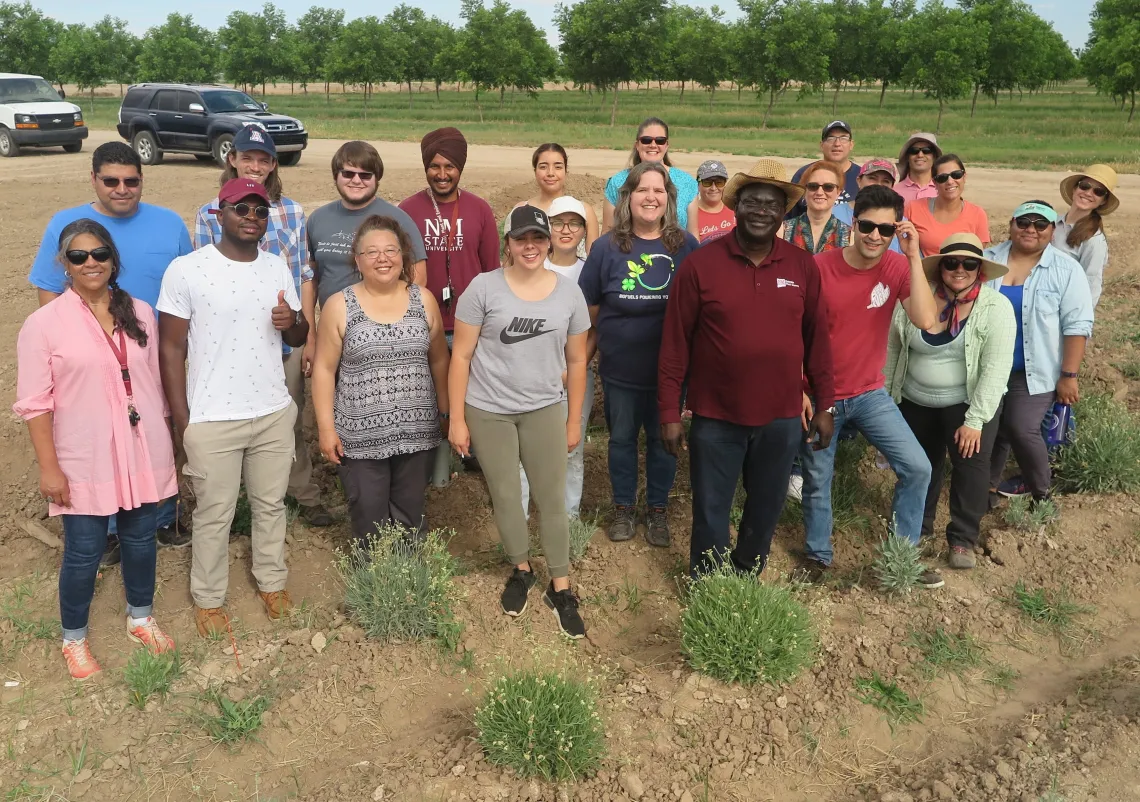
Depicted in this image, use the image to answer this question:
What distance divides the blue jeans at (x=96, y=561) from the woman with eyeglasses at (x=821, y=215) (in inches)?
146

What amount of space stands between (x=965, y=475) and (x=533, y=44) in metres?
49.6

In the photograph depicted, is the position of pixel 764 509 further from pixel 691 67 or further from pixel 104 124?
pixel 691 67

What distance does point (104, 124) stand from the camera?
3400cm

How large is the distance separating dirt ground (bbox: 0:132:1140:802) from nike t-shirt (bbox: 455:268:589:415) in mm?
1120

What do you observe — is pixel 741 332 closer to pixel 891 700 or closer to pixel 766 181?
pixel 766 181

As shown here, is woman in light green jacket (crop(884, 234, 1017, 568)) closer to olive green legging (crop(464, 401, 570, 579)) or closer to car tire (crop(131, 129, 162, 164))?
olive green legging (crop(464, 401, 570, 579))

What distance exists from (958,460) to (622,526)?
1.88m

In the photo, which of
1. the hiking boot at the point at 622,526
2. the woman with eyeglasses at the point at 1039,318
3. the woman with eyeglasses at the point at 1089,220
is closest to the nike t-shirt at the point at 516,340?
the hiking boot at the point at 622,526

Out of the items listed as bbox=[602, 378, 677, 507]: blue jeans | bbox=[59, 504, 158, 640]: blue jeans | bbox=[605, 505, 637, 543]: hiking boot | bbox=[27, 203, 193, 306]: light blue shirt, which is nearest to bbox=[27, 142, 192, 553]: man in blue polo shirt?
bbox=[27, 203, 193, 306]: light blue shirt

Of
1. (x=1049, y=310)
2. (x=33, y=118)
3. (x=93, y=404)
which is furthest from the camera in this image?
(x=33, y=118)

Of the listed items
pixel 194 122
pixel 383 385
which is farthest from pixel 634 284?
pixel 194 122

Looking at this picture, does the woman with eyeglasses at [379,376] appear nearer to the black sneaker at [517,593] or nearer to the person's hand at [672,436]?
the black sneaker at [517,593]

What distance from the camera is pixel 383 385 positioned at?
4.09m

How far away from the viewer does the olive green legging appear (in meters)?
4.02
